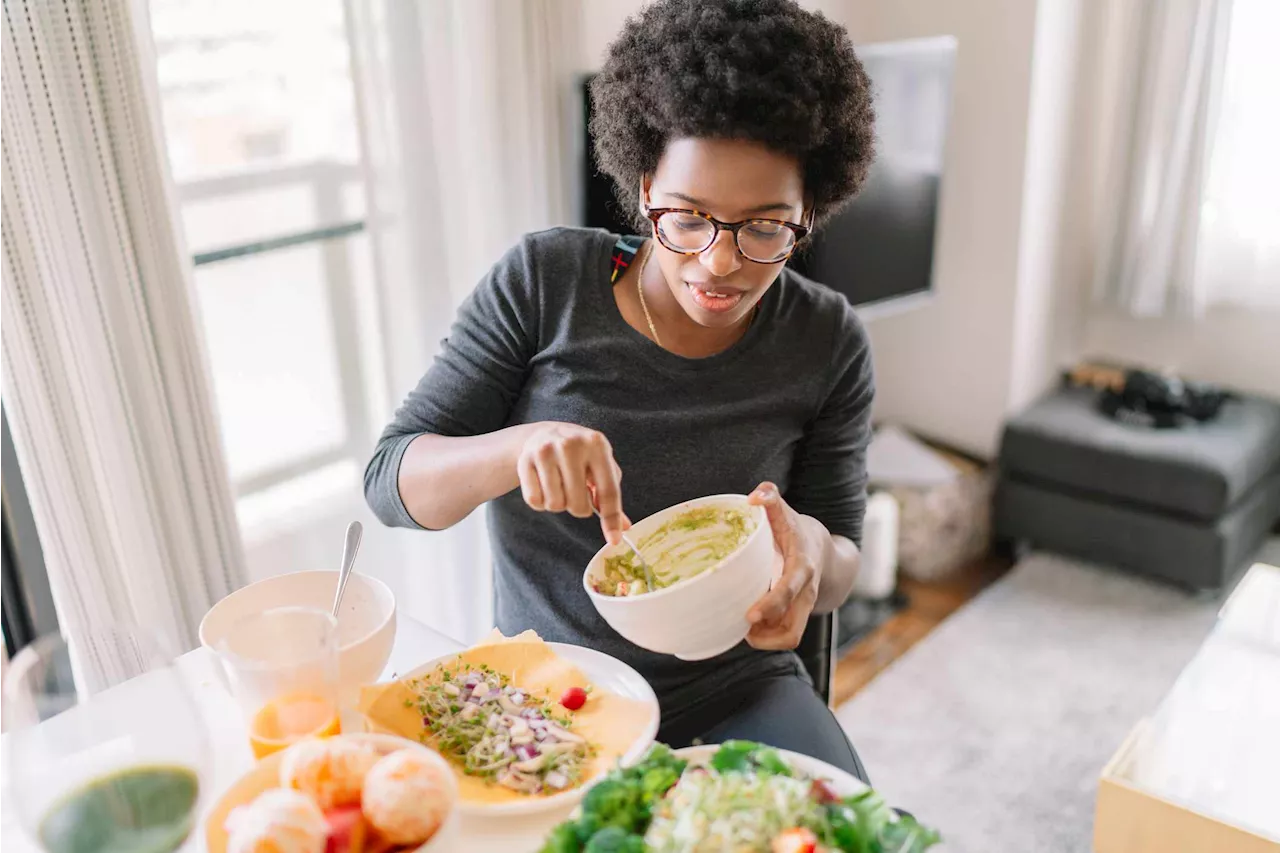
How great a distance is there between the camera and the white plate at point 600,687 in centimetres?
83

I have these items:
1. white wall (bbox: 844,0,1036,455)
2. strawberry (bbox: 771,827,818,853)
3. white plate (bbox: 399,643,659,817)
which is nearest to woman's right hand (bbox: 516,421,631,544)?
white plate (bbox: 399,643,659,817)

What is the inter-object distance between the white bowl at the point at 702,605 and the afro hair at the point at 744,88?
0.41 m

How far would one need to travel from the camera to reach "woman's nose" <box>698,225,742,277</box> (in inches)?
43.0

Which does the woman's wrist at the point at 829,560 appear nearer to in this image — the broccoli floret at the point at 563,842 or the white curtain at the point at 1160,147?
the broccoli floret at the point at 563,842

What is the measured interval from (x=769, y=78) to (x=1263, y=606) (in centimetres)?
166

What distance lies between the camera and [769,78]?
3.55 feet

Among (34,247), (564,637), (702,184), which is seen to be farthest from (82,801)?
(34,247)

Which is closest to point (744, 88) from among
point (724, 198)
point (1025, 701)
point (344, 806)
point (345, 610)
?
point (724, 198)

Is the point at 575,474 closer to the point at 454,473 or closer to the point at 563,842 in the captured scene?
the point at 454,473

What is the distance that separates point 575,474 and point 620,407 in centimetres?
34

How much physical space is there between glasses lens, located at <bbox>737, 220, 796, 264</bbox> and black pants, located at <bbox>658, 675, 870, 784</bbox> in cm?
48

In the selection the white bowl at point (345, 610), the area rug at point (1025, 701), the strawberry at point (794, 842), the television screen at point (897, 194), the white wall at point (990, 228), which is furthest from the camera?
the white wall at point (990, 228)

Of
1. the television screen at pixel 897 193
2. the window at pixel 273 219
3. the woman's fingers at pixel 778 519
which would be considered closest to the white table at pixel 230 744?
the woman's fingers at pixel 778 519

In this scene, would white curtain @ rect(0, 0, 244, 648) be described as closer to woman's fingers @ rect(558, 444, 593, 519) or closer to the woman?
the woman
